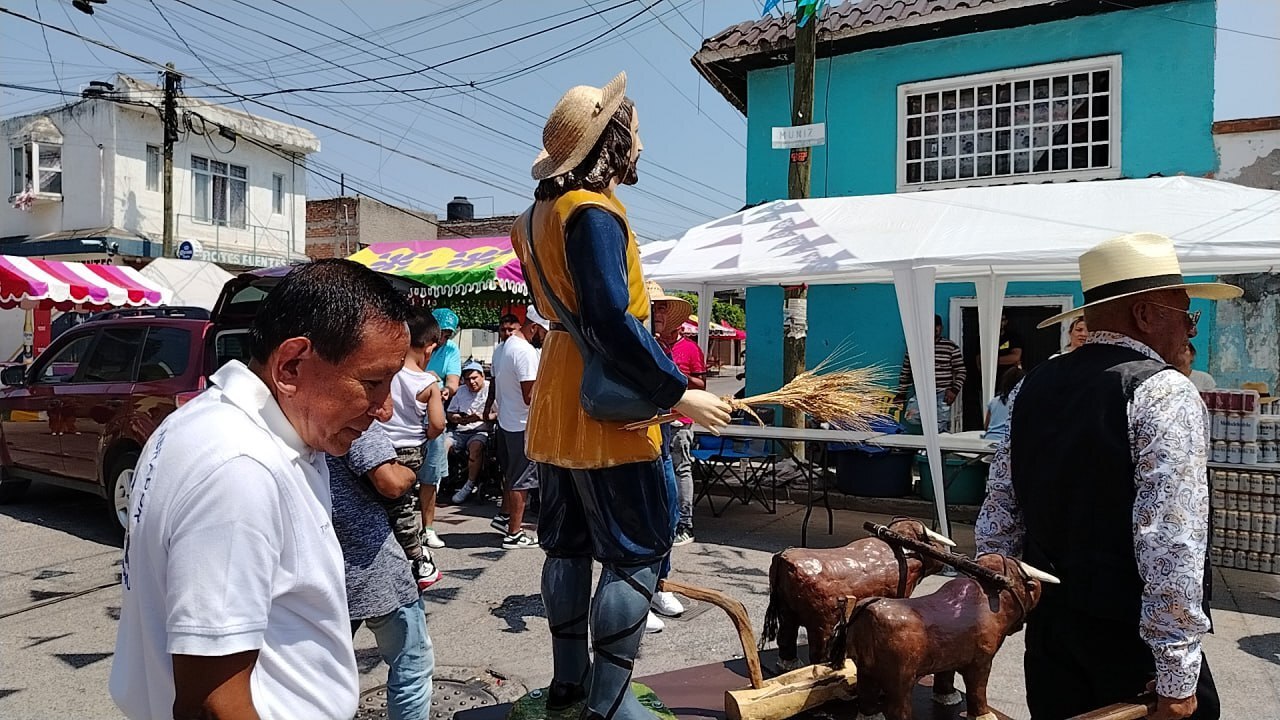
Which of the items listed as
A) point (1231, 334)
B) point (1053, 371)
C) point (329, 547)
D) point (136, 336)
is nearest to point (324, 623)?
point (329, 547)

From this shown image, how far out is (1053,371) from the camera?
87.1 inches

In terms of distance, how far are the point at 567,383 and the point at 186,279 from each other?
1252 cm

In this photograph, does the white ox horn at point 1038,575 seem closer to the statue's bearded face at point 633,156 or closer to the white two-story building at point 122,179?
the statue's bearded face at point 633,156

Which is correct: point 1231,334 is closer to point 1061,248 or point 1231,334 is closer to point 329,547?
point 1061,248

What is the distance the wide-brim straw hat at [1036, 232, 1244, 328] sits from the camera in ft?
6.82

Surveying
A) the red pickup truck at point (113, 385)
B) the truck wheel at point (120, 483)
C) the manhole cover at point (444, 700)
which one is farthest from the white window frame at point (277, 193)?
the manhole cover at point (444, 700)

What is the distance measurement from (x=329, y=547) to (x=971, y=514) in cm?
679

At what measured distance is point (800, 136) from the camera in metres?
7.95

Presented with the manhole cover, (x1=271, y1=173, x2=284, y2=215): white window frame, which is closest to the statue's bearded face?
the manhole cover

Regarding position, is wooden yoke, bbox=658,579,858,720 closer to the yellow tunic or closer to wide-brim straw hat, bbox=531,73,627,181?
the yellow tunic

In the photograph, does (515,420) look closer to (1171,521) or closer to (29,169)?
(1171,521)

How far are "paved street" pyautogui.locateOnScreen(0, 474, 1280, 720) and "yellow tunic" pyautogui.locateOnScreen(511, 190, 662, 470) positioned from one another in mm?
1809

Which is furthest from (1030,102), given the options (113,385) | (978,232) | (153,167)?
(153,167)

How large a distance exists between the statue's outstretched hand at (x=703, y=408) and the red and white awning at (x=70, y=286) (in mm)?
10963
